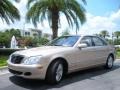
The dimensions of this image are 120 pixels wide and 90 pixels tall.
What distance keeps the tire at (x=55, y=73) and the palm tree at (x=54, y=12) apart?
13.7 meters

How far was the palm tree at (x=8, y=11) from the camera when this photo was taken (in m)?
19.1

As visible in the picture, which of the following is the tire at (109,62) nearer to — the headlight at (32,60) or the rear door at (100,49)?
the rear door at (100,49)

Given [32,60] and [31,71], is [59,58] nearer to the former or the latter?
[32,60]

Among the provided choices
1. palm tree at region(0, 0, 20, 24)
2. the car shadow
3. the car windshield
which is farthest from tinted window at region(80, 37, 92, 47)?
palm tree at region(0, 0, 20, 24)

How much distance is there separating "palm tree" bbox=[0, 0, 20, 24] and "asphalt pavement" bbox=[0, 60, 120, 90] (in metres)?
A: 10.00

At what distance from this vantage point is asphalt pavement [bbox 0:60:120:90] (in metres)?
7.90

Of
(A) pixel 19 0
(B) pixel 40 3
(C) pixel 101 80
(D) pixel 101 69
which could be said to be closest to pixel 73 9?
(B) pixel 40 3

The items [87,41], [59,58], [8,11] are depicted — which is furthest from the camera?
[8,11]

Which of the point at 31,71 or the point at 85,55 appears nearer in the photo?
the point at 31,71

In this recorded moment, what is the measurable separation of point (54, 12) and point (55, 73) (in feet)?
47.9

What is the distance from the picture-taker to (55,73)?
812 cm

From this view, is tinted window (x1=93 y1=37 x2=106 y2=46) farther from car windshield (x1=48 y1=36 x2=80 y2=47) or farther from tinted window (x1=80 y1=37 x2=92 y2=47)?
car windshield (x1=48 y1=36 x2=80 y2=47)

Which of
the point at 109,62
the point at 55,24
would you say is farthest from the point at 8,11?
the point at 109,62

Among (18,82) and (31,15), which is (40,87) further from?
(31,15)
